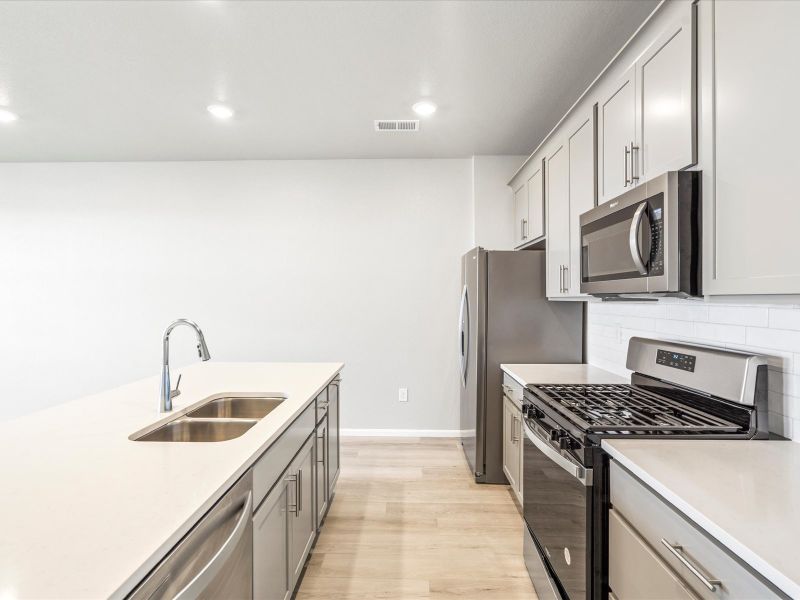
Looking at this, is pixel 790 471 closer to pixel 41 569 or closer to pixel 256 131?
pixel 41 569

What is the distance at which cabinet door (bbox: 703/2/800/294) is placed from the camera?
3.50 feet

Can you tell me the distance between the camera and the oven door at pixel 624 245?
5.04 feet

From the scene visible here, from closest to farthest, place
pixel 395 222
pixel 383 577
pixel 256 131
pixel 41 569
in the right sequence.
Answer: pixel 41 569 → pixel 383 577 → pixel 256 131 → pixel 395 222

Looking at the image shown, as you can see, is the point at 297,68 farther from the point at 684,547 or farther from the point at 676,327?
the point at 684,547

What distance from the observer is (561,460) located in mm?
1572

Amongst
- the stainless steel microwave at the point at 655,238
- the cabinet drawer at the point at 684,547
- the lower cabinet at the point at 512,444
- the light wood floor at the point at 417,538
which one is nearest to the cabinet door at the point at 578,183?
the stainless steel microwave at the point at 655,238

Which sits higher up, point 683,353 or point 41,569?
point 683,353

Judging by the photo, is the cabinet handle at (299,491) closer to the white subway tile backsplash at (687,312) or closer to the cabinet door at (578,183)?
the cabinet door at (578,183)

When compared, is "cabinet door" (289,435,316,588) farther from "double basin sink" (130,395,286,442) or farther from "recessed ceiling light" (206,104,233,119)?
"recessed ceiling light" (206,104,233,119)

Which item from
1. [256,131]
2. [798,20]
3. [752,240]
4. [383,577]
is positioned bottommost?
[383,577]

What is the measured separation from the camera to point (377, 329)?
421cm

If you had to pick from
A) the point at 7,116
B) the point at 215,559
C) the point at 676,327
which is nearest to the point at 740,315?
the point at 676,327

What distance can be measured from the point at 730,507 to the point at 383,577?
1663mm

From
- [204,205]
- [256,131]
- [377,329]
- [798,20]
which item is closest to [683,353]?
[798,20]
